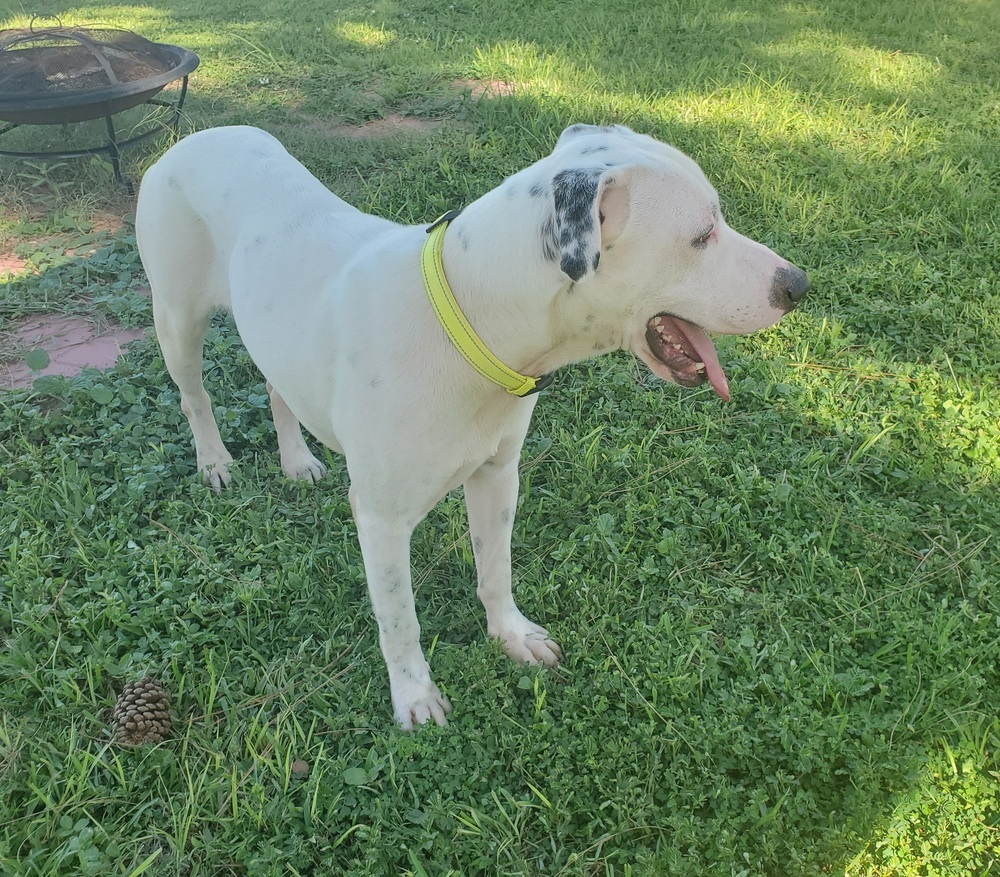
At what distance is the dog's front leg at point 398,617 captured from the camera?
2.19 meters

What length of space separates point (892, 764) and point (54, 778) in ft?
7.51

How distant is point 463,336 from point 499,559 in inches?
34.7

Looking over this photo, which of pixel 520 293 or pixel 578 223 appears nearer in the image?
pixel 578 223

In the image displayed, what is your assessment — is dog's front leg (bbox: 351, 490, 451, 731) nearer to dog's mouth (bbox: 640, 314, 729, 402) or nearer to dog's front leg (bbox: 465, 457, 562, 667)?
dog's front leg (bbox: 465, 457, 562, 667)

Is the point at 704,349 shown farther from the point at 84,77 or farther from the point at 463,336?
the point at 84,77

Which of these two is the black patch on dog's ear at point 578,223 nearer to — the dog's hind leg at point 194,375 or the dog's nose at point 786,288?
the dog's nose at point 786,288

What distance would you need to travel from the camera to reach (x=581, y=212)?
1663mm

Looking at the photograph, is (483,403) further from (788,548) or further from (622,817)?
(788,548)

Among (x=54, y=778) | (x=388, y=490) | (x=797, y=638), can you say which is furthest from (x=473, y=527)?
(x=54, y=778)

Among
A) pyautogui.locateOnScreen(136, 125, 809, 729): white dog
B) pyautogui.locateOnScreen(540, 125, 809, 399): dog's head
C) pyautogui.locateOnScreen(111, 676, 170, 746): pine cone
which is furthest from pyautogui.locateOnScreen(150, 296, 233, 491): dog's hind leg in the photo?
pyautogui.locateOnScreen(540, 125, 809, 399): dog's head

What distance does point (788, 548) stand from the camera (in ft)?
9.41

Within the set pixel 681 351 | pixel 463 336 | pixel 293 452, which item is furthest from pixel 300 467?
pixel 681 351

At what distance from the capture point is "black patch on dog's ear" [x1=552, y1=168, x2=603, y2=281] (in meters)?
1.66

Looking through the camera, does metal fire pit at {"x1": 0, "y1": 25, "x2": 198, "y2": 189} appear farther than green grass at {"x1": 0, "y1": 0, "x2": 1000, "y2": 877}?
Yes
